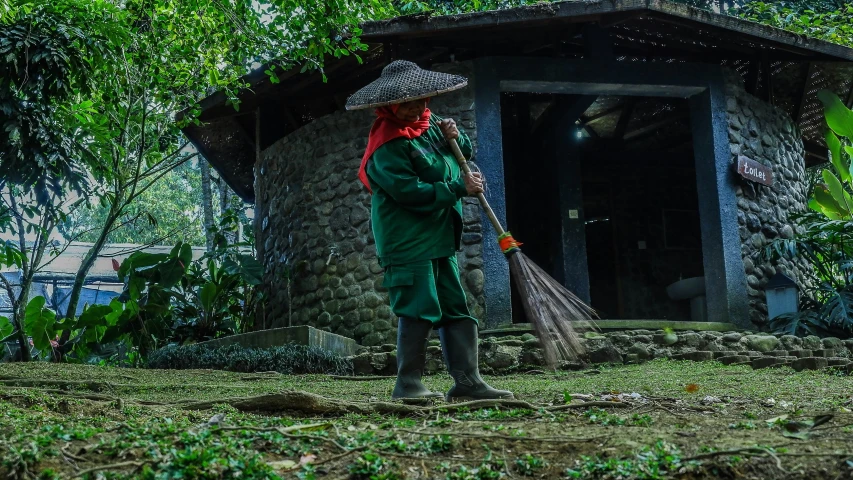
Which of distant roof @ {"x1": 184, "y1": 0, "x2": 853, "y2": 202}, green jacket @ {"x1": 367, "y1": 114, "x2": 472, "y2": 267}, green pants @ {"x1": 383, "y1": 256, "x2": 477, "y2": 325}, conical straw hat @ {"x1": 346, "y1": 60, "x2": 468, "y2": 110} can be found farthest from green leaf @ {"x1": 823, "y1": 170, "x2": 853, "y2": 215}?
green pants @ {"x1": 383, "y1": 256, "x2": 477, "y2": 325}

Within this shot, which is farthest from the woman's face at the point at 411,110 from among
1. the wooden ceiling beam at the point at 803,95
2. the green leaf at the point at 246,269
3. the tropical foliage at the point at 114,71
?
the wooden ceiling beam at the point at 803,95

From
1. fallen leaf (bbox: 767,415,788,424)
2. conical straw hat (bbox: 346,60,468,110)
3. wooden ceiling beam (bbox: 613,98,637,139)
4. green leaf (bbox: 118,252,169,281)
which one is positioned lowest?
fallen leaf (bbox: 767,415,788,424)

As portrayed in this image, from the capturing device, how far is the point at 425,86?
489 centimetres

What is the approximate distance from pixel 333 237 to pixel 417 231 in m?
5.90

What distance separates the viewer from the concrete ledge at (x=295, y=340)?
9148 mm

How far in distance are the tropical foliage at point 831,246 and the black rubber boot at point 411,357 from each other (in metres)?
6.38

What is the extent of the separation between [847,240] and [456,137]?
22.6 feet

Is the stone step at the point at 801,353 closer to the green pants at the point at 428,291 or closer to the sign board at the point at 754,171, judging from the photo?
the sign board at the point at 754,171

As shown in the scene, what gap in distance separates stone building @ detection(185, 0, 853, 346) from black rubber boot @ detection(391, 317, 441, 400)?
4.83 metres

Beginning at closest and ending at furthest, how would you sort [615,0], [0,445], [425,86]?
[0,445] < [425,86] < [615,0]

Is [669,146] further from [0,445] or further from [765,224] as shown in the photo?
[0,445]

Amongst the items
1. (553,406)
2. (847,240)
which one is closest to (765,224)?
(847,240)

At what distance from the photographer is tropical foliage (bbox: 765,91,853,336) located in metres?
9.85

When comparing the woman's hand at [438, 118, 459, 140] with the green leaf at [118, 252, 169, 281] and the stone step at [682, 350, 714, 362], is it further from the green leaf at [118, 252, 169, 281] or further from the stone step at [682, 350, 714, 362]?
the green leaf at [118, 252, 169, 281]
